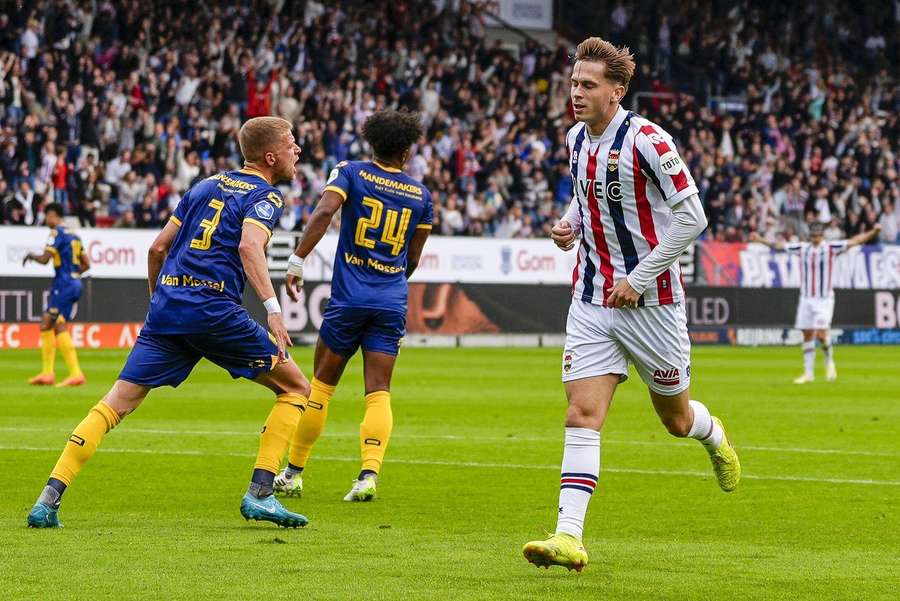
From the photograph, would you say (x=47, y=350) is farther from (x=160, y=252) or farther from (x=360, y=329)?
(x=160, y=252)

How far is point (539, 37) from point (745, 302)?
12233 mm

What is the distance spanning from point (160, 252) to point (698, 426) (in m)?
2.82

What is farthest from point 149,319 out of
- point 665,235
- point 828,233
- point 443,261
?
point 828,233

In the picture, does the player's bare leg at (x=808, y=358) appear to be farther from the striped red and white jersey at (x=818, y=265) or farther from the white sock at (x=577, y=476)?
the white sock at (x=577, y=476)

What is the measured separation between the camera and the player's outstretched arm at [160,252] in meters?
8.13

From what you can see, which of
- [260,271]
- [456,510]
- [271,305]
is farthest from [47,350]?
[271,305]

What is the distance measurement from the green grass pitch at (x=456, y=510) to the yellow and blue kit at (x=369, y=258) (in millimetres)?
953

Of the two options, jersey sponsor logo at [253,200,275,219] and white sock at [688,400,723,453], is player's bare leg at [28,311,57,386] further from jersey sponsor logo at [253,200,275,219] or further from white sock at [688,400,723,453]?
white sock at [688,400,723,453]

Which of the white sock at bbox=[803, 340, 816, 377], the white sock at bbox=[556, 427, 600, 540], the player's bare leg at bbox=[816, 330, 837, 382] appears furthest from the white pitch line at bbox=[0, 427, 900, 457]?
the player's bare leg at bbox=[816, 330, 837, 382]

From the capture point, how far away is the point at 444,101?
37.2 metres

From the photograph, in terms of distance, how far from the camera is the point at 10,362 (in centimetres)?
2472

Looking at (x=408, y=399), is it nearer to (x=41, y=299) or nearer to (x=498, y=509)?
(x=498, y=509)

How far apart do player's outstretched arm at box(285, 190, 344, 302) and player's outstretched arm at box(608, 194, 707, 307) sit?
111 inches

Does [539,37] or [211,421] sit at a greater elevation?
[539,37]
